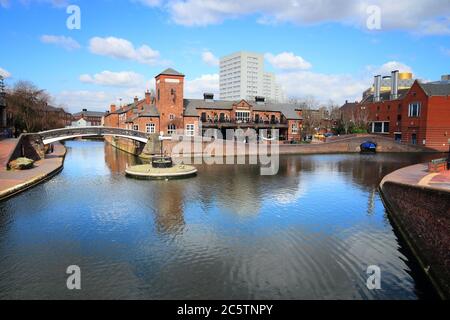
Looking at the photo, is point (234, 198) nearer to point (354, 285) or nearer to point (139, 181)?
point (139, 181)

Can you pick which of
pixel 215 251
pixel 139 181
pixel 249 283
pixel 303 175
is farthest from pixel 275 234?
pixel 303 175

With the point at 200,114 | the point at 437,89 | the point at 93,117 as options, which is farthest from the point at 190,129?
the point at 93,117

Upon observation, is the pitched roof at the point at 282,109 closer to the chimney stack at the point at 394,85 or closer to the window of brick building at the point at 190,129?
the window of brick building at the point at 190,129

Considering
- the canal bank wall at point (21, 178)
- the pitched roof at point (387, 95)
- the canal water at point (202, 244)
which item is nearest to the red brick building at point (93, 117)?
the pitched roof at point (387, 95)

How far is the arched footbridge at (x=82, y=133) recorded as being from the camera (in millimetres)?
43250

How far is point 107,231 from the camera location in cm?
1659

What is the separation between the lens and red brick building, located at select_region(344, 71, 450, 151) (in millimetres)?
58875

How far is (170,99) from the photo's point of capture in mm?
56594

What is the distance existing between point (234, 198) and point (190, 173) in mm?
9507

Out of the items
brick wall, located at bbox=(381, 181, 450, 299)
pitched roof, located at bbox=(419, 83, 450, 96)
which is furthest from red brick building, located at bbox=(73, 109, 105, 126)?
brick wall, located at bbox=(381, 181, 450, 299)

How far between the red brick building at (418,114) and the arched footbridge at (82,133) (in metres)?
44.5

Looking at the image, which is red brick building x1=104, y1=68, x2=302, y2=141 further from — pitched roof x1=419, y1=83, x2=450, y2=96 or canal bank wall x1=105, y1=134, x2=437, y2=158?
pitched roof x1=419, y1=83, x2=450, y2=96

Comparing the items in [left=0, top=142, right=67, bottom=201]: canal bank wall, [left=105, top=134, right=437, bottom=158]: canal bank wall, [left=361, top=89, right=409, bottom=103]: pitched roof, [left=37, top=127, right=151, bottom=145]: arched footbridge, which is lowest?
[left=0, top=142, right=67, bottom=201]: canal bank wall
